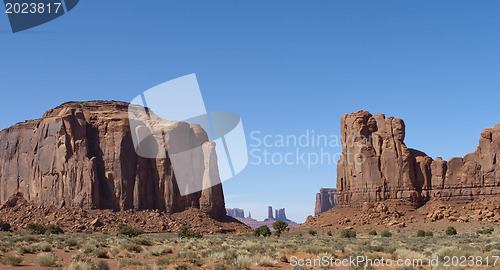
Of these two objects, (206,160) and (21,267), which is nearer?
(21,267)

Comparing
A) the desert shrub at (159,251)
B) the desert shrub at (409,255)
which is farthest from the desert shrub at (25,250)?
the desert shrub at (409,255)

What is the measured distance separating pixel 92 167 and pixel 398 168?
54.5m

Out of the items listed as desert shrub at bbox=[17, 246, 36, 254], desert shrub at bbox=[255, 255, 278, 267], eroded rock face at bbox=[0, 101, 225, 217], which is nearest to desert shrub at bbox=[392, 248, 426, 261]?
desert shrub at bbox=[255, 255, 278, 267]

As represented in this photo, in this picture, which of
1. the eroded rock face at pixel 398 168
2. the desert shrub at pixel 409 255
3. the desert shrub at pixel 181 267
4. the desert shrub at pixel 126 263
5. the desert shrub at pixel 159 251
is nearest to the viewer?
the desert shrub at pixel 181 267

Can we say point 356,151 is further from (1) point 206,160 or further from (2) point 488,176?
(1) point 206,160

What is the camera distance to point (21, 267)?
816 inches

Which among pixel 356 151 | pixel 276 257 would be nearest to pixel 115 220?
pixel 356 151

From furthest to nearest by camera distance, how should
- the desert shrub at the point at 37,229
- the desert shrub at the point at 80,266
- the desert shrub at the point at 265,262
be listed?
the desert shrub at the point at 37,229, the desert shrub at the point at 265,262, the desert shrub at the point at 80,266

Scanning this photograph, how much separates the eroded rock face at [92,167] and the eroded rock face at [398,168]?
2729 cm

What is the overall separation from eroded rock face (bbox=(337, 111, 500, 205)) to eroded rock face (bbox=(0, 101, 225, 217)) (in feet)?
89.5

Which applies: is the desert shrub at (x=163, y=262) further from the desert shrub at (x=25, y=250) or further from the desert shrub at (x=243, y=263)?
the desert shrub at (x=25, y=250)

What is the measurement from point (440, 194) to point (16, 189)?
259ft

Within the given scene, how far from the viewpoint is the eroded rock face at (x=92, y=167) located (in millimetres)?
85938

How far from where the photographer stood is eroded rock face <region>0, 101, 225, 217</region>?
85.9 meters
